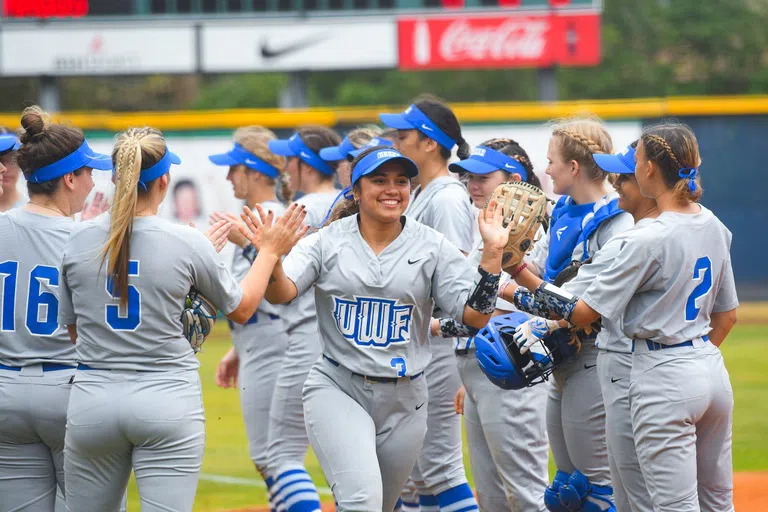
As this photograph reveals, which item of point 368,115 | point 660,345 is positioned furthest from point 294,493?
point 368,115

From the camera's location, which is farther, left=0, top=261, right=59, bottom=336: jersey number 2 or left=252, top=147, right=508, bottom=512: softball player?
left=252, top=147, right=508, bottom=512: softball player

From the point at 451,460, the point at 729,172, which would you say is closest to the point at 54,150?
the point at 451,460

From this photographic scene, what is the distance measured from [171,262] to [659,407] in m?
1.81

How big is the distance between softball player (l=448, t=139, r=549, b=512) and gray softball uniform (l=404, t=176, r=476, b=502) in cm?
12

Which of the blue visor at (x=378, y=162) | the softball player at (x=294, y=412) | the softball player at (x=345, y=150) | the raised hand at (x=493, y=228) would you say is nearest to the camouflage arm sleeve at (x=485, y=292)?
the raised hand at (x=493, y=228)

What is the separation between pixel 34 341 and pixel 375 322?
4.20 feet

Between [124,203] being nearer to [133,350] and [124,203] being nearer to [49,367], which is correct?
[133,350]

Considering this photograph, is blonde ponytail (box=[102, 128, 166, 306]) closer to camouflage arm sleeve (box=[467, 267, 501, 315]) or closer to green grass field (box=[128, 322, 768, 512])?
camouflage arm sleeve (box=[467, 267, 501, 315])

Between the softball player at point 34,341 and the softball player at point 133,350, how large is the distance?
11.9 inches

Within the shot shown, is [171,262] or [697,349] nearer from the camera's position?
[171,262]

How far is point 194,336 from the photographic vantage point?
3.83m

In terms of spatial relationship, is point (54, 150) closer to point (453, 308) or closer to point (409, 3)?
A: point (453, 308)

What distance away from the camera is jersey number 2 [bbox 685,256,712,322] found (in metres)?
3.95

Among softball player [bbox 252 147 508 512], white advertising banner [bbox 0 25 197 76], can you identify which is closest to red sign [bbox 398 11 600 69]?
white advertising banner [bbox 0 25 197 76]
